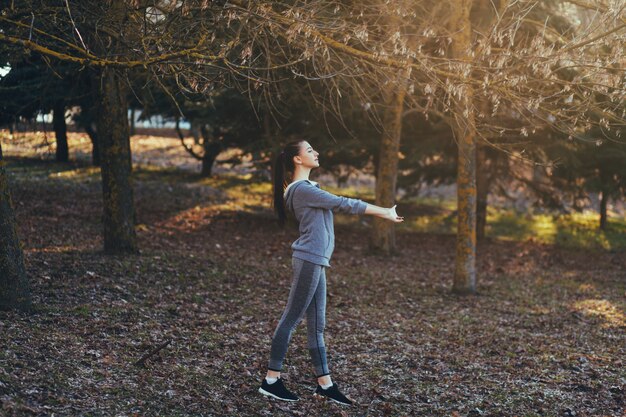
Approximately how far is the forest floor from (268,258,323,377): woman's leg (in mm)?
452

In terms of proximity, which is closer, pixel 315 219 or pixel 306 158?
pixel 315 219

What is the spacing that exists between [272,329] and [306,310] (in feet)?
9.78

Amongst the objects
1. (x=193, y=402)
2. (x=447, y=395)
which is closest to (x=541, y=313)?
(x=447, y=395)

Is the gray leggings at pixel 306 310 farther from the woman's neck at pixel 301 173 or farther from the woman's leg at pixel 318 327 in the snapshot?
the woman's neck at pixel 301 173

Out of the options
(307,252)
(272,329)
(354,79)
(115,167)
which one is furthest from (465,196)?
(307,252)

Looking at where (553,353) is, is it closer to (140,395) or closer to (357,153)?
(140,395)

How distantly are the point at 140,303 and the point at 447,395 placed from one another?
4529mm

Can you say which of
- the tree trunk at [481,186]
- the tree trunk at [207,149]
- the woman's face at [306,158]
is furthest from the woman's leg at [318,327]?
the tree trunk at [207,149]

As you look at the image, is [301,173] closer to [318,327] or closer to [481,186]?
[318,327]

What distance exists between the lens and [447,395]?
693 cm

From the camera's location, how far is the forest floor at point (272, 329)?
6.30 metres

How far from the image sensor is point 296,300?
19.9ft

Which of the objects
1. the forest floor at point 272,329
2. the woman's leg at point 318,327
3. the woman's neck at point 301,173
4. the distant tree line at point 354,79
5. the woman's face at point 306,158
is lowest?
the forest floor at point 272,329

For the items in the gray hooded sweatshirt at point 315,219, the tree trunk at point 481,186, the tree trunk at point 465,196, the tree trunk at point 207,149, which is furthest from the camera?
the tree trunk at point 207,149
